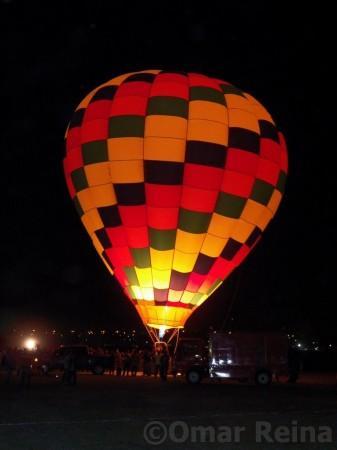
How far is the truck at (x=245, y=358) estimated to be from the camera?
849 inches

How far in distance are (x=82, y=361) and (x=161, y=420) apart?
17.6m

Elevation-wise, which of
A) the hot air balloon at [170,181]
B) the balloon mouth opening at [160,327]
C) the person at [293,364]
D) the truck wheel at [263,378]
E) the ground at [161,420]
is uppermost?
the hot air balloon at [170,181]

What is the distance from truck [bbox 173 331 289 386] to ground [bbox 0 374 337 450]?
5102 mm

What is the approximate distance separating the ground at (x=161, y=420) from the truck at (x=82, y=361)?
11.0 m

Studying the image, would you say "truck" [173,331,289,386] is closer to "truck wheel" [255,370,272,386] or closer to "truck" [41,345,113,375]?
"truck wheel" [255,370,272,386]

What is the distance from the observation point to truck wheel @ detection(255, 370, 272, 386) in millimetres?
21336

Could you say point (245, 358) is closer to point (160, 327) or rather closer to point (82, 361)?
point (160, 327)

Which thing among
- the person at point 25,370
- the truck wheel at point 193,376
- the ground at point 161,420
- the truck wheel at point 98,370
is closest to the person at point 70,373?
the person at point 25,370

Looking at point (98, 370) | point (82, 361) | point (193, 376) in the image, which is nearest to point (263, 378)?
point (193, 376)

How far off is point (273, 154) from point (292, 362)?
7327 millimetres

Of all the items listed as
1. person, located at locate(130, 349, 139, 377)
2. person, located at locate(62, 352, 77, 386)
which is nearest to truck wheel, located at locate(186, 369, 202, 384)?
person, located at locate(62, 352, 77, 386)

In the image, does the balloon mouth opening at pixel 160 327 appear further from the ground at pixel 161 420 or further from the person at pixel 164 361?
the ground at pixel 161 420

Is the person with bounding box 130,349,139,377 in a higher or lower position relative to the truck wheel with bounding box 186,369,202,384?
higher

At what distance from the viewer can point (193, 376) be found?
22.0 m
